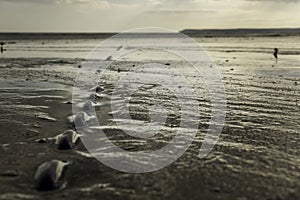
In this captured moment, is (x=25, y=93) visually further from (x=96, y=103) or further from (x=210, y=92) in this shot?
(x=210, y=92)

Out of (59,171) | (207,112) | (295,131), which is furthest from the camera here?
(207,112)

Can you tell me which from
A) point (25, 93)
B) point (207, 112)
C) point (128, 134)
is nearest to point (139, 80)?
point (25, 93)

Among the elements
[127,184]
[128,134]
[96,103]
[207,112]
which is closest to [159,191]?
[127,184]

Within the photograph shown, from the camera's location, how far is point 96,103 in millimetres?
10766

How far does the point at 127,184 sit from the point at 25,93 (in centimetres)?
858

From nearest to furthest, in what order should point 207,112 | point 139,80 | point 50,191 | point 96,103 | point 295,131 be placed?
point 50,191, point 295,131, point 207,112, point 96,103, point 139,80

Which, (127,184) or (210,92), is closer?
(127,184)

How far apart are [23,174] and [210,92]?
8.17 m

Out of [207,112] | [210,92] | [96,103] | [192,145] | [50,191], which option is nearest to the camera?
[50,191]

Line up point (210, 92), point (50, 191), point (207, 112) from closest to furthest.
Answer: point (50, 191), point (207, 112), point (210, 92)

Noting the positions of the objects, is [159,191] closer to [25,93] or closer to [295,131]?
[295,131]

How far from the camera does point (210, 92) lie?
41.3 feet

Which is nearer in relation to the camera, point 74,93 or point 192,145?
point 192,145

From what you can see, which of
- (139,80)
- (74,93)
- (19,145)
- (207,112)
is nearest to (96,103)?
(74,93)
